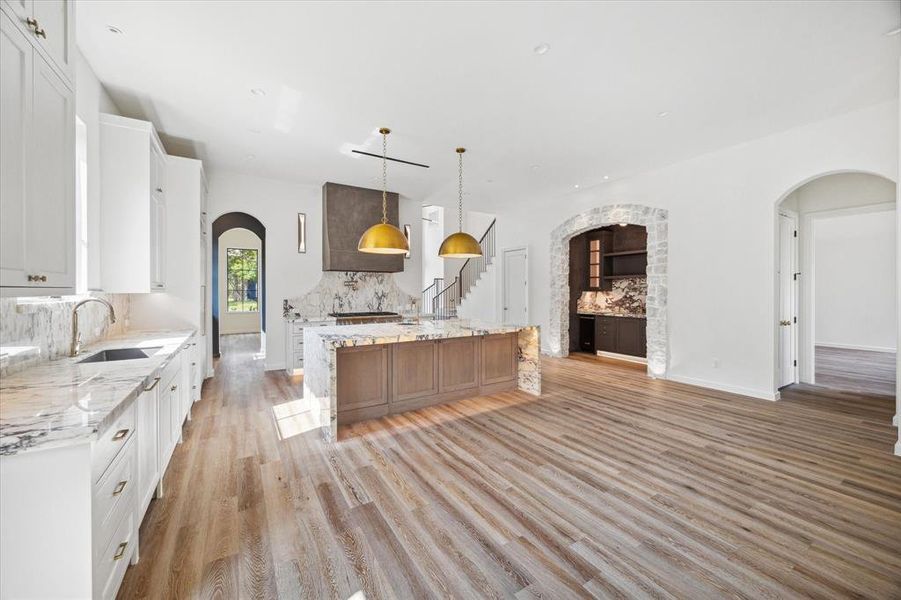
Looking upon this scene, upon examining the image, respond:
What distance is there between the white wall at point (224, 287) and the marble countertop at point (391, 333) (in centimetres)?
851

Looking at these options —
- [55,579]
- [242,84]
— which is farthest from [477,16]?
[55,579]

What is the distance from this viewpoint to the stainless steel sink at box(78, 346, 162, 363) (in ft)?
9.19

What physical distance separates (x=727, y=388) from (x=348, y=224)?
631 centimetres

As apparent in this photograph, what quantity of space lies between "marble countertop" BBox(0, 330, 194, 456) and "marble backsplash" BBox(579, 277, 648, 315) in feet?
25.0

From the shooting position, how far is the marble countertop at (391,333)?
361 centimetres

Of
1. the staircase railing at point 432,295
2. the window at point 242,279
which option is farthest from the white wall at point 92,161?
the window at point 242,279

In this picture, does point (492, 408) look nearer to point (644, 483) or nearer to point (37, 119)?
point (644, 483)

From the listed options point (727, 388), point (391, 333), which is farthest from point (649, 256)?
point (391, 333)

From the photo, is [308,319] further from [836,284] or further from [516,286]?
[836,284]

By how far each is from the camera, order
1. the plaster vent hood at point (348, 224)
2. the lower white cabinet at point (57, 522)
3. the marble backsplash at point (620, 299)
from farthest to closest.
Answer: the marble backsplash at point (620, 299) < the plaster vent hood at point (348, 224) < the lower white cabinet at point (57, 522)

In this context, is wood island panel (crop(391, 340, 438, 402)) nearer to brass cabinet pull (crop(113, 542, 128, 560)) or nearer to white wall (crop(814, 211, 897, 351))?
brass cabinet pull (crop(113, 542, 128, 560))

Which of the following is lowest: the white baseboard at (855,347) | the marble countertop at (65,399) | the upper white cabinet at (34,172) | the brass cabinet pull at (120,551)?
the brass cabinet pull at (120,551)

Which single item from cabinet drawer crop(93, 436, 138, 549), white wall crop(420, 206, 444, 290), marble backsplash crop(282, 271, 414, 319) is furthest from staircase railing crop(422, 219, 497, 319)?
cabinet drawer crop(93, 436, 138, 549)

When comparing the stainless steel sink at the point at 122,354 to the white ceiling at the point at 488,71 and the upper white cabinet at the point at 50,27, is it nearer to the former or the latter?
the upper white cabinet at the point at 50,27
